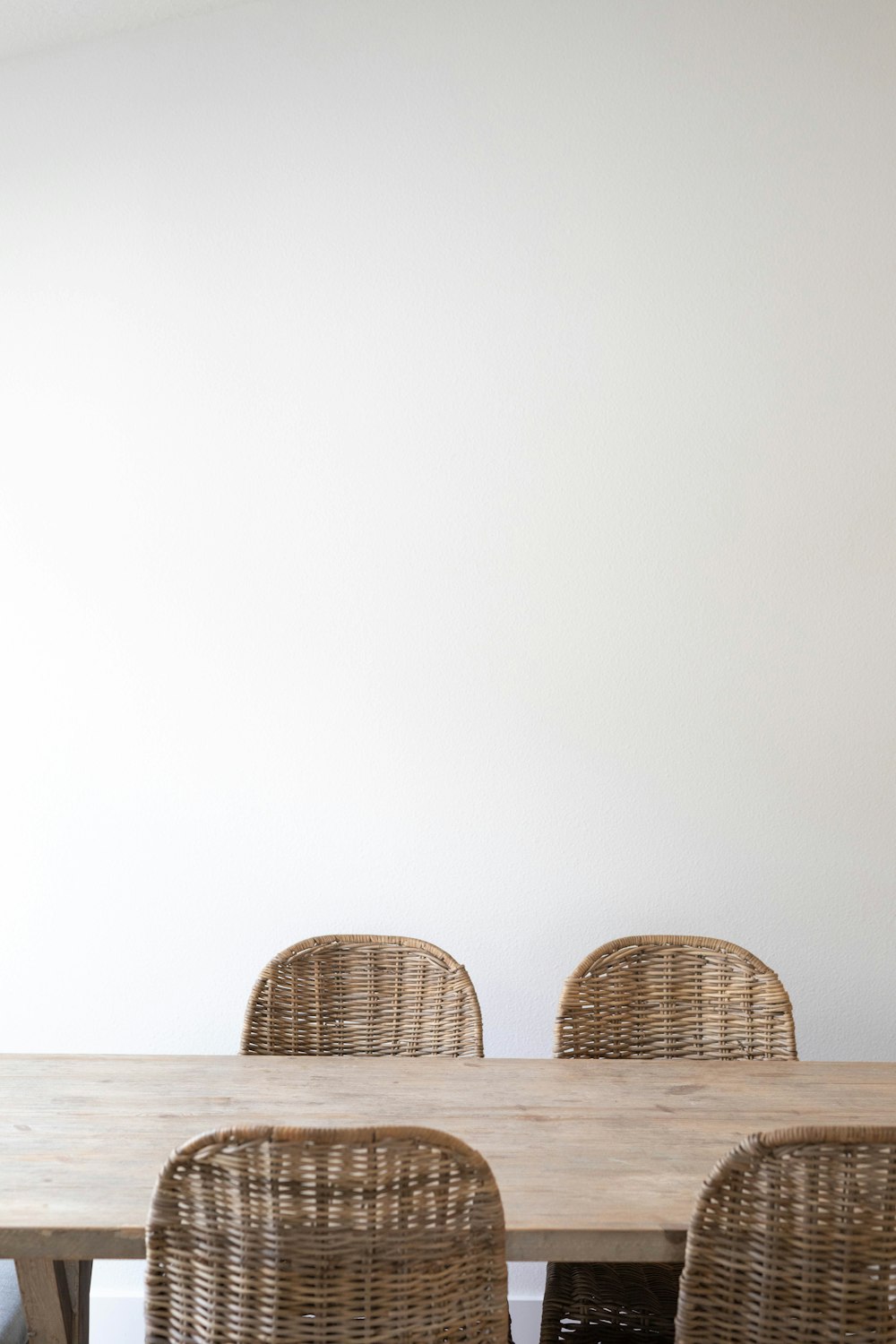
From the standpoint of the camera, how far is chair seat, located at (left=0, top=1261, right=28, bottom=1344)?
167cm

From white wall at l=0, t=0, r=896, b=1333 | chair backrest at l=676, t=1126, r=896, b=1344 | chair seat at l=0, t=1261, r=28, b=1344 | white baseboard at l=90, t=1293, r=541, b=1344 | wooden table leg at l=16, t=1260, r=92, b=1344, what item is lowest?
white baseboard at l=90, t=1293, r=541, b=1344

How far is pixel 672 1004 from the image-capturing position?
218 cm

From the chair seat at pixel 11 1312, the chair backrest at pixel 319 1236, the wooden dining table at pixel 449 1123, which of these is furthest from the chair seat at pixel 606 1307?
the chair seat at pixel 11 1312

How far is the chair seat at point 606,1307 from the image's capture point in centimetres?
179

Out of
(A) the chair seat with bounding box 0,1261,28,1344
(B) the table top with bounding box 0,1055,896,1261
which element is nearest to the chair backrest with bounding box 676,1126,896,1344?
(B) the table top with bounding box 0,1055,896,1261

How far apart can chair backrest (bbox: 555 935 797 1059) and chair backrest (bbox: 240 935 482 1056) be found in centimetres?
20

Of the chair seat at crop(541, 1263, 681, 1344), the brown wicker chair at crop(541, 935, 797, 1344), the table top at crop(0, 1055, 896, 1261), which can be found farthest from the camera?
the brown wicker chair at crop(541, 935, 797, 1344)

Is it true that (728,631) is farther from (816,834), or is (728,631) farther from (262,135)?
(262,135)

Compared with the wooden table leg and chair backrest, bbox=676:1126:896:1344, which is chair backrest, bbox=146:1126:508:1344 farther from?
the wooden table leg

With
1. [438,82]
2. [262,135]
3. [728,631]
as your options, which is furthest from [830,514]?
[262,135]

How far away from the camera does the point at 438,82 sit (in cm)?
254

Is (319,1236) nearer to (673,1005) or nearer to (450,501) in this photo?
(673,1005)

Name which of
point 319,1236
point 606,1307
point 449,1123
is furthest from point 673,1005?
point 319,1236

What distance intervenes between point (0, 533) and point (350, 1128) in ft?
6.07
